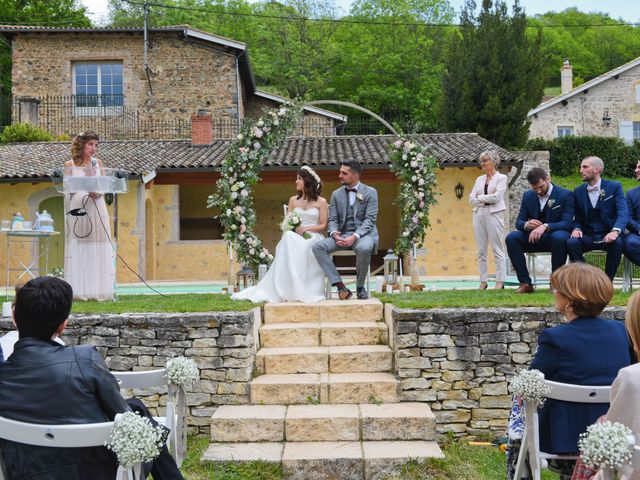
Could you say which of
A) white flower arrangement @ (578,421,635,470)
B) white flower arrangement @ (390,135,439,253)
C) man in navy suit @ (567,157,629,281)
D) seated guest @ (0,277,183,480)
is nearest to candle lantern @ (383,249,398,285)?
white flower arrangement @ (390,135,439,253)

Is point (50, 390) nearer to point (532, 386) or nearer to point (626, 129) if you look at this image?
point (532, 386)

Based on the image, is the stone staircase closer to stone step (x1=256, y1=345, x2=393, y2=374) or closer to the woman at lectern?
stone step (x1=256, y1=345, x2=393, y2=374)

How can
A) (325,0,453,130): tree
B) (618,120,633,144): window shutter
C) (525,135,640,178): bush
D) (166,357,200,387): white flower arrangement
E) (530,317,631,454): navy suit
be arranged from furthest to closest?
1. (325,0,453,130): tree
2. (618,120,633,144): window shutter
3. (525,135,640,178): bush
4. (166,357,200,387): white flower arrangement
5. (530,317,631,454): navy suit

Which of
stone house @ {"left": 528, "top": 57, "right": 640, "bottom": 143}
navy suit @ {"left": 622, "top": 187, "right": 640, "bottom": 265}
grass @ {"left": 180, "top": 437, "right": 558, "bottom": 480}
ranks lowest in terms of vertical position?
grass @ {"left": 180, "top": 437, "right": 558, "bottom": 480}

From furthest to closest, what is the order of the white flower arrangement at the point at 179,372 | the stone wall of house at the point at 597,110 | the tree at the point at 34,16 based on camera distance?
the stone wall of house at the point at 597,110
the tree at the point at 34,16
the white flower arrangement at the point at 179,372

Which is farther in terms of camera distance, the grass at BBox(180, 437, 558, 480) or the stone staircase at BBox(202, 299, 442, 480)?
the stone staircase at BBox(202, 299, 442, 480)

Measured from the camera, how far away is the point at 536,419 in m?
3.24

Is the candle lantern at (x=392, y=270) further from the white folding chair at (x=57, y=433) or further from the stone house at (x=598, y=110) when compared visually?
the stone house at (x=598, y=110)

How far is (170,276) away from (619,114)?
81.6 feet

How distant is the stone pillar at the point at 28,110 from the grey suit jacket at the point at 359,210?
17.4 m

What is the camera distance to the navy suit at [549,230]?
7094mm

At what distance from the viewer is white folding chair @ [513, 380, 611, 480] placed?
310 centimetres

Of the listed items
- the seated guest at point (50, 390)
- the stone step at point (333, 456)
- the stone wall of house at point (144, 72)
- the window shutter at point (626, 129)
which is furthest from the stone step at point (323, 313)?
the window shutter at point (626, 129)

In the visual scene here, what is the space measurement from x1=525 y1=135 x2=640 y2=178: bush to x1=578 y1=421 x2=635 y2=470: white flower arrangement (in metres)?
28.0
